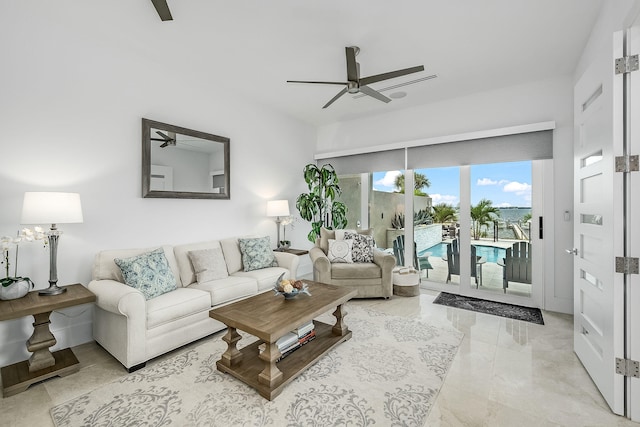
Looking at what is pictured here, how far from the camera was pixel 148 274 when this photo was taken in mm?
2639

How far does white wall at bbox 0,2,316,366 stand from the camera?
239 cm

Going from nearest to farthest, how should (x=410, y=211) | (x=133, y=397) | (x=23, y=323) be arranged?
1. (x=133, y=397)
2. (x=23, y=323)
3. (x=410, y=211)

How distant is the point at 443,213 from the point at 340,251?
1699 mm

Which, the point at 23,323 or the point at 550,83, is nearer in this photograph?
the point at 23,323

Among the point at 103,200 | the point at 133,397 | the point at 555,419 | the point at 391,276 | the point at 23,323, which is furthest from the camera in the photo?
the point at 391,276

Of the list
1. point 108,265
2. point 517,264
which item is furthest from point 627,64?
point 108,265

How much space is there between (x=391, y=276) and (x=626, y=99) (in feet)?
9.32

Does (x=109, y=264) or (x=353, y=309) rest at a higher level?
(x=109, y=264)

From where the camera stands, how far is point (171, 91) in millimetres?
3422

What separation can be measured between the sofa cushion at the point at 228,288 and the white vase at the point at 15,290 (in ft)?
4.04

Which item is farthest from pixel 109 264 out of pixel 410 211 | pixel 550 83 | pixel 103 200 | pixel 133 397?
pixel 550 83

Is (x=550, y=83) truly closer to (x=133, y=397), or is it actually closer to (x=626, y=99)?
(x=626, y=99)

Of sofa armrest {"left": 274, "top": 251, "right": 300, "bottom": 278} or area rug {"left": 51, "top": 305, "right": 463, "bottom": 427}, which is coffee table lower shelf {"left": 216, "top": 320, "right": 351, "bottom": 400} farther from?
sofa armrest {"left": 274, "top": 251, "right": 300, "bottom": 278}

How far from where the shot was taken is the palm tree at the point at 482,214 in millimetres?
4004
